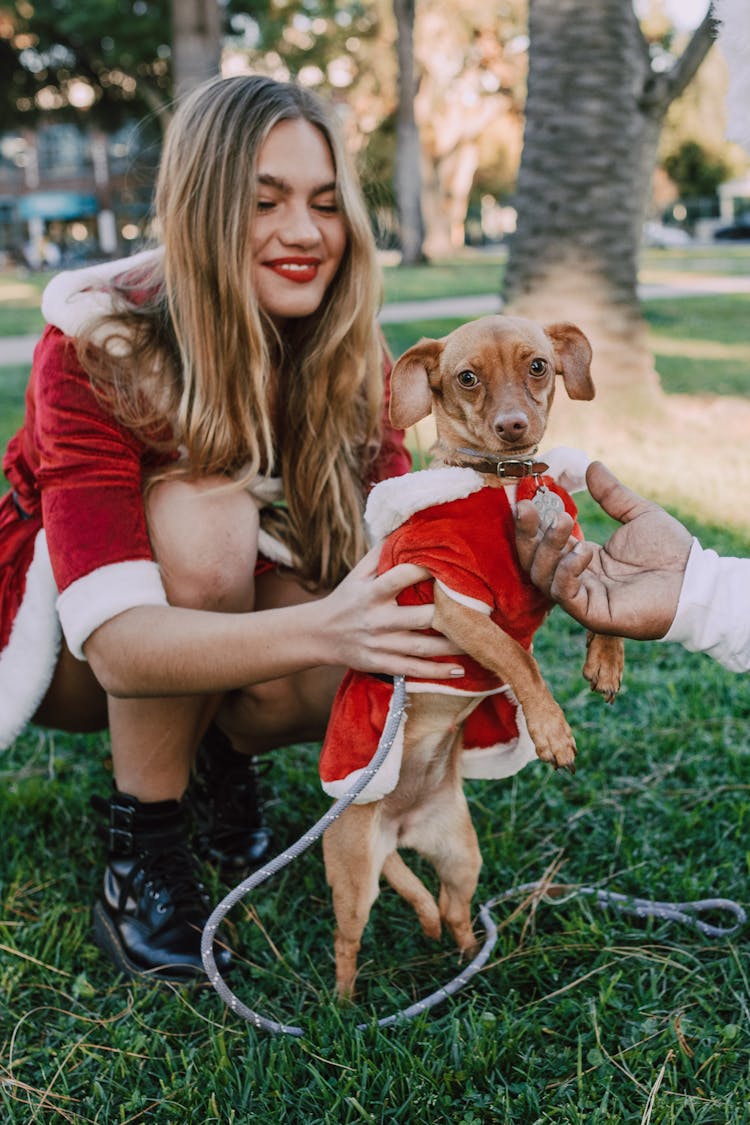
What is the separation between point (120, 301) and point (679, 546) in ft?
4.16

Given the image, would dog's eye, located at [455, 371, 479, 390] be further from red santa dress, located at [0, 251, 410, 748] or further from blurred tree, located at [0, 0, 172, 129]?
blurred tree, located at [0, 0, 172, 129]

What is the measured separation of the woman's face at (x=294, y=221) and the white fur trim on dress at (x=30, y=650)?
2.44 ft

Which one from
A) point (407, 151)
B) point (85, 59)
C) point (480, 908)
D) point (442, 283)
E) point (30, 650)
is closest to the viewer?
point (480, 908)

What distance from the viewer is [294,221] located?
7.32 ft

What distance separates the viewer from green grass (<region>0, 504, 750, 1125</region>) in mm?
1739

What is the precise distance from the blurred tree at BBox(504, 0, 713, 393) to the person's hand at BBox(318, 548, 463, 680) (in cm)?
445

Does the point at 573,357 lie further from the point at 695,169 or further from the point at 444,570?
the point at 695,169

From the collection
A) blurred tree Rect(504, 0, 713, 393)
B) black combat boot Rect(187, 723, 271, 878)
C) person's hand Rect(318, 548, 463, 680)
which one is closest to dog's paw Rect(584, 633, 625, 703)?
person's hand Rect(318, 548, 463, 680)

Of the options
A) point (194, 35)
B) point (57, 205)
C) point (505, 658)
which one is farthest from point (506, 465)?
point (57, 205)

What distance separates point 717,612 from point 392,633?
54 cm

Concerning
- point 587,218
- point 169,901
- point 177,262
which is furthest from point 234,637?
point 587,218

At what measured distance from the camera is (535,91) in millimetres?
5832

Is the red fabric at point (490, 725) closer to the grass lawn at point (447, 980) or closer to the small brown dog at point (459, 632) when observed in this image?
Result: the small brown dog at point (459, 632)

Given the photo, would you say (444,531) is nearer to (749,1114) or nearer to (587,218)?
(749,1114)
